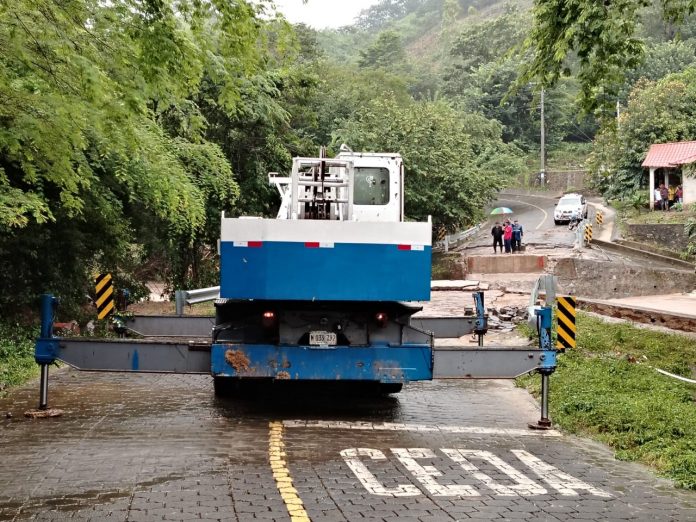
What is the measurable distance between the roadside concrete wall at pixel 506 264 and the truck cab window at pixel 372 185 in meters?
23.4

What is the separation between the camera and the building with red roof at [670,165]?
4766 cm

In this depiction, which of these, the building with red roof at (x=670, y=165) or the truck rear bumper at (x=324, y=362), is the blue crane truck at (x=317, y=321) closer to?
the truck rear bumper at (x=324, y=362)

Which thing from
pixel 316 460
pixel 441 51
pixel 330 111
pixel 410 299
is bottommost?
pixel 316 460

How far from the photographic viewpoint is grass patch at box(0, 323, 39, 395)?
13148mm

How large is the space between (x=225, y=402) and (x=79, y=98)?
496cm

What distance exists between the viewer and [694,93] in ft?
172

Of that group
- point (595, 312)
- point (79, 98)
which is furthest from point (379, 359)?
point (595, 312)

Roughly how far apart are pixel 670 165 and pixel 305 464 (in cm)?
4490

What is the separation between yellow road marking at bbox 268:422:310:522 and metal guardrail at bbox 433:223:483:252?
3173cm

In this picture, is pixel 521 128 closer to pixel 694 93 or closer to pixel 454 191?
pixel 694 93

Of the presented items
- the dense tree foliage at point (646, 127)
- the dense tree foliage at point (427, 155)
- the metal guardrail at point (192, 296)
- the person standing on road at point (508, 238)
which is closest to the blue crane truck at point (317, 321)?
the metal guardrail at point (192, 296)

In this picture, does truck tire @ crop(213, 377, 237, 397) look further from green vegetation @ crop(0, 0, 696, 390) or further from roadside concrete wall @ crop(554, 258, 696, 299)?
roadside concrete wall @ crop(554, 258, 696, 299)

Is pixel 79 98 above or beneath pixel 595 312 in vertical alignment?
above

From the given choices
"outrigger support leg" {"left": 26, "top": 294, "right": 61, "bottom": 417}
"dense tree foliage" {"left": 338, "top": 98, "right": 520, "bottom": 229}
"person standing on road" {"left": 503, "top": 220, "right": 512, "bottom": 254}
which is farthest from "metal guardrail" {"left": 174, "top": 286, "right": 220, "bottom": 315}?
"person standing on road" {"left": 503, "top": 220, "right": 512, "bottom": 254}
